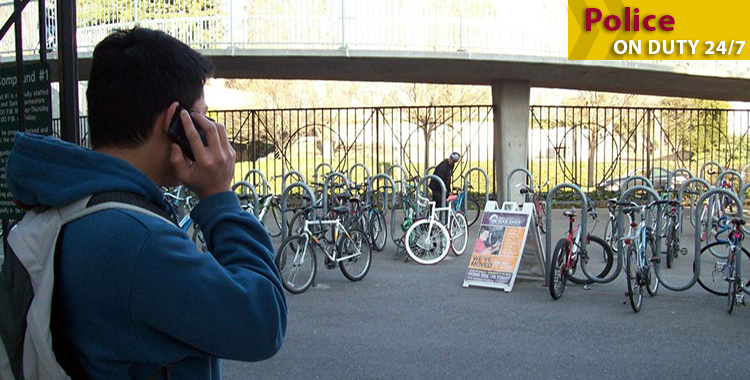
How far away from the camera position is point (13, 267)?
1.43m

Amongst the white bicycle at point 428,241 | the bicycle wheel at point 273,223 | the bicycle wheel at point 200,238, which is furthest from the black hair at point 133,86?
the bicycle wheel at point 273,223

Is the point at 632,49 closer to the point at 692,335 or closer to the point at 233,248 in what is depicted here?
the point at 692,335

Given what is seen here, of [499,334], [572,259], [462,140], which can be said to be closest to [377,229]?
[572,259]

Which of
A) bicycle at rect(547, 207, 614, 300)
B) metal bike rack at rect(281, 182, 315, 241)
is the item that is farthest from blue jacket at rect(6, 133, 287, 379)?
metal bike rack at rect(281, 182, 315, 241)

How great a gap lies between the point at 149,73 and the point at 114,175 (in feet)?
0.71

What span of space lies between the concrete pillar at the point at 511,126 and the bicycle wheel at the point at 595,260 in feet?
27.9

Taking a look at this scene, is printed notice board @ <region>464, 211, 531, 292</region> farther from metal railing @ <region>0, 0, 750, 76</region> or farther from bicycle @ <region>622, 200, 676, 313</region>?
metal railing @ <region>0, 0, 750, 76</region>

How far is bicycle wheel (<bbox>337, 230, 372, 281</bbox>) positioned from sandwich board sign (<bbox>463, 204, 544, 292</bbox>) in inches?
52.8

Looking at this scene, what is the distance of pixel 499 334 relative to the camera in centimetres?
683

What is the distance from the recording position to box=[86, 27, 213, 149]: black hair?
148 cm

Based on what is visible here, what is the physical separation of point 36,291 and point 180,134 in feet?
1.29

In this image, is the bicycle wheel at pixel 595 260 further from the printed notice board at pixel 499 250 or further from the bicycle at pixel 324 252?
the bicycle at pixel 324 252

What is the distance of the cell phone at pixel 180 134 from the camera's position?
57.5 inches

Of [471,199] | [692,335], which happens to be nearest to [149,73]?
[692,335]
